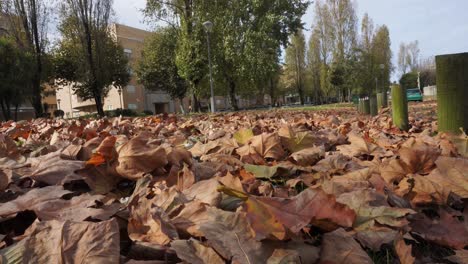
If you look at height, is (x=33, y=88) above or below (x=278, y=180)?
above

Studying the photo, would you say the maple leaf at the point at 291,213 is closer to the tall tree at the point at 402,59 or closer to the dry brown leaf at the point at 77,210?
the dry brown leaf at the point at 77,210

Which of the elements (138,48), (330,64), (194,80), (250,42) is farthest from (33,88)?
(330,64)

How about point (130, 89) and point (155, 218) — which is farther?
point (130, 89)

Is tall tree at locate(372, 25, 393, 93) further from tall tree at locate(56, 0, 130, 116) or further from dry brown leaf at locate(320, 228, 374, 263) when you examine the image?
dry brown leaf at locate(320, 228, 374, 263)

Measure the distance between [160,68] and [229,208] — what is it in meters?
40.6

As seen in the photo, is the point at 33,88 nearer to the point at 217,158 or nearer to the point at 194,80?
the point at 194,80

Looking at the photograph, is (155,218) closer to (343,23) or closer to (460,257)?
(460,257)

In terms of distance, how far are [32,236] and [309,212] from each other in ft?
1.78

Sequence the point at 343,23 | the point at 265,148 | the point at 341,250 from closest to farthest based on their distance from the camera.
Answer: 1. the point at 341,250
2. the point at 265,148
3. the point at 343,23

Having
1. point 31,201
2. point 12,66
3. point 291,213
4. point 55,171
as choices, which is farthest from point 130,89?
point 291,213

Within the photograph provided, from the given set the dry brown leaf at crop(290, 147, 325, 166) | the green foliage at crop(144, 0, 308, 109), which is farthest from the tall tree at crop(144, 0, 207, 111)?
the dry brown leaf at crop(290, 147, 325, 166)

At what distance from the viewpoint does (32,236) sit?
0.71m

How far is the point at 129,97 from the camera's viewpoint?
51562 millimetres

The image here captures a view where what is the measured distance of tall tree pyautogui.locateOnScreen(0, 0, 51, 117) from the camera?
24.5m
